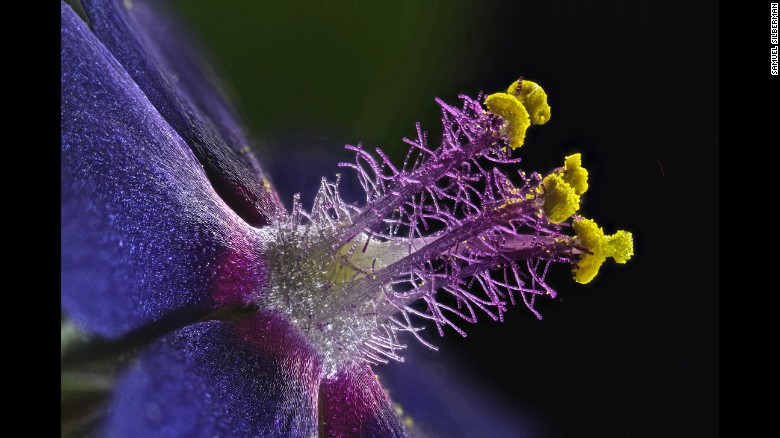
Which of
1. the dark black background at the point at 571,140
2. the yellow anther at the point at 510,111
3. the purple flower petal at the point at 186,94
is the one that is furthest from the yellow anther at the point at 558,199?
the purple flower petal at the point at 186,94

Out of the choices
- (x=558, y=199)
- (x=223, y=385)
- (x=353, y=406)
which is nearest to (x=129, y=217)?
(x=223, y=385)

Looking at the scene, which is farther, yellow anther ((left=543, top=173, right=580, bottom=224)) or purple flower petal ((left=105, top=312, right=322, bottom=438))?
yellow anther ((left=543, top=173, right=580, bottom=224))

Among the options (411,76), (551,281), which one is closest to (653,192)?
(551,281)

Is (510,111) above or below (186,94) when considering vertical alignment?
below

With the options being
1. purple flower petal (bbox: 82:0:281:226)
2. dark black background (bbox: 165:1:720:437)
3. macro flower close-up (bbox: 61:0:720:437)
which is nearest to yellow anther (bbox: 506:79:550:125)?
macro flower close-up (bbox: 61:0:720:437)

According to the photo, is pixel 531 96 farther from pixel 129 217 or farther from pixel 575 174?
pixel 129 217

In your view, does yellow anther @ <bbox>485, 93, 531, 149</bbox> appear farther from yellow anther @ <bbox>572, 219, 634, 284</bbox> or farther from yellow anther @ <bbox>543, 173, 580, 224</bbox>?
yellow anther @ <bbox>572, 219, 634, 284</bbox>
